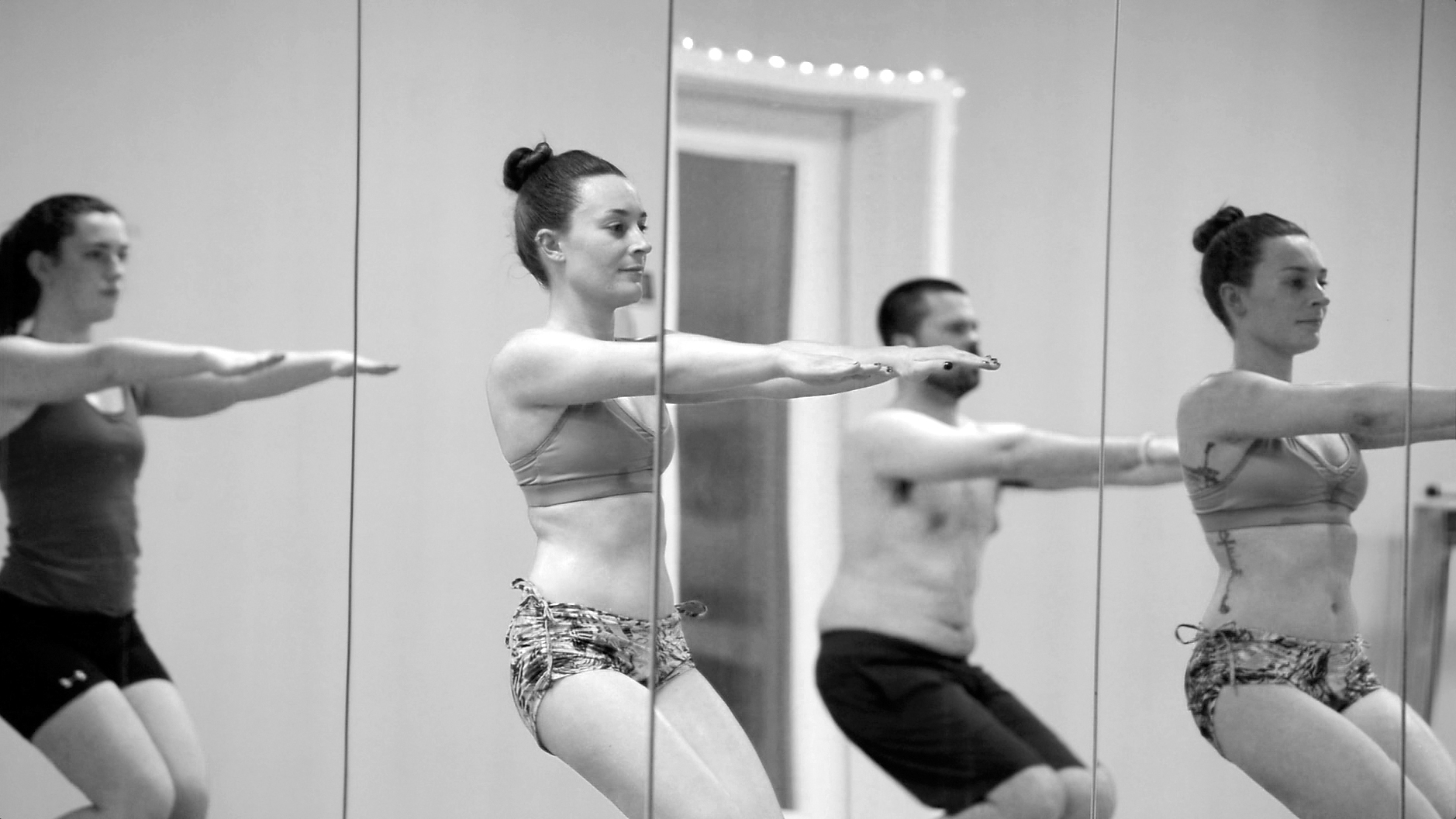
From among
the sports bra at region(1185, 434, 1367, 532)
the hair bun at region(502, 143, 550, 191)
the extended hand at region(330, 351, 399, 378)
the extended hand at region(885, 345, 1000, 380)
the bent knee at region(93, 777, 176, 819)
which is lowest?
the bent knee at region(93, 777, 176, 819)

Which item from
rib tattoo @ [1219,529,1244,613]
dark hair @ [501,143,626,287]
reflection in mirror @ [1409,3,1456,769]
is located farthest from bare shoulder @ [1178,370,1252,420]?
dark hair @ [501,143,626,287]

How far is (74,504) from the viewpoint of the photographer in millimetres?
2531

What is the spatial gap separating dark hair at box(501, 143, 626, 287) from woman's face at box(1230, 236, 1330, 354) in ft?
3.91

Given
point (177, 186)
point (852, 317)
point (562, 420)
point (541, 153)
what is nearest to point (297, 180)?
point (177, 186)

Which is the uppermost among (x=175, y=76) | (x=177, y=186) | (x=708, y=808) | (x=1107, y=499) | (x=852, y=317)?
(x=175, y=76)

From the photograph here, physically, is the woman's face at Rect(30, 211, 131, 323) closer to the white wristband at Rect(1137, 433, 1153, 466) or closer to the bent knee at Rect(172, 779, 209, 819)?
the bent knee at Rect(172, 779, 209, 819)

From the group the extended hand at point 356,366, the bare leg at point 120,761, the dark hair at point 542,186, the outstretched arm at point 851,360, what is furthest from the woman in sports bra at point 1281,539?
the bare leg at point 120,761

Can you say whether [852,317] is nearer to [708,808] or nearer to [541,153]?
[541,153]

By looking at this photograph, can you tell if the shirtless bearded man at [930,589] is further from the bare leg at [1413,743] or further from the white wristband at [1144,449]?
the bare leg at [1413,743]

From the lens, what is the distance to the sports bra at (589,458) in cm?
225

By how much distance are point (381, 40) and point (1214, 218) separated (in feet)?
4.82

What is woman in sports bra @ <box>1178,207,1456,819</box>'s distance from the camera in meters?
2.72

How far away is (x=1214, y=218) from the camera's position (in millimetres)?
2711

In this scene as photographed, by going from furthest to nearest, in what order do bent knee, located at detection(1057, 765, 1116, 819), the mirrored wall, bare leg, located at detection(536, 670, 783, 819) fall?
bent knee, located at detection(1057, 765, 1116, 819) < the mirrored wall < bare leg, located at detection(536, 670, 783, 819)
